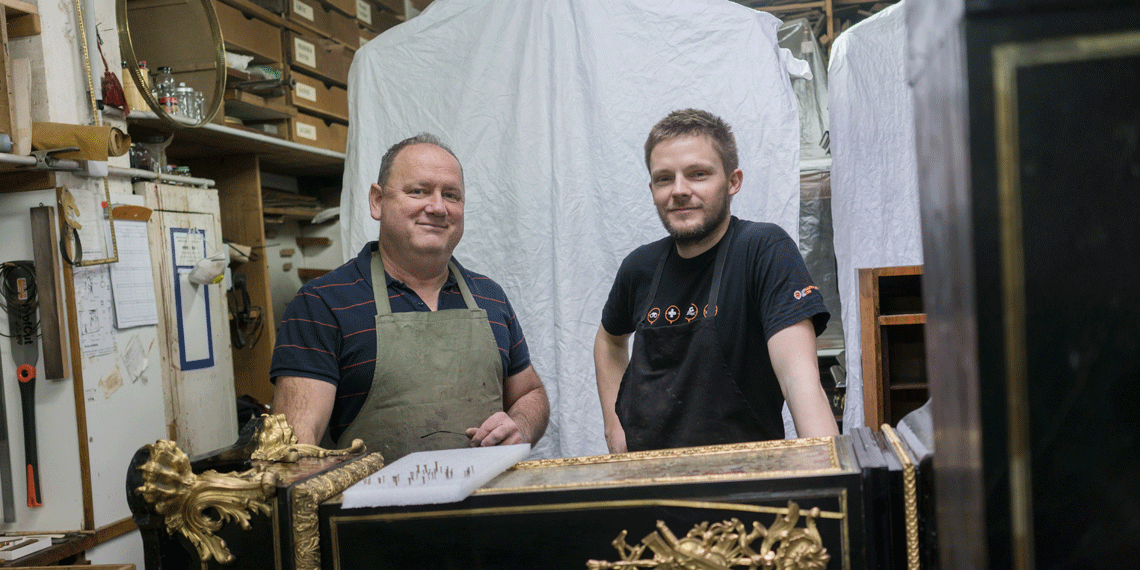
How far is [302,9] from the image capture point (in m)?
3.54

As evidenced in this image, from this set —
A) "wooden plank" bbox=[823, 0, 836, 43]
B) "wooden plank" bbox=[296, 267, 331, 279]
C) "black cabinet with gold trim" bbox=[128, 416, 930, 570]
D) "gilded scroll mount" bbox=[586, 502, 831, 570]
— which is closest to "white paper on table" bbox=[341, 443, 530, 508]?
"black cabinet with gold trim" bbox=[128, 416, 930, 570]

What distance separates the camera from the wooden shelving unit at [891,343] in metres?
2.64

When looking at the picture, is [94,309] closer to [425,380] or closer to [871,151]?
[425,380]

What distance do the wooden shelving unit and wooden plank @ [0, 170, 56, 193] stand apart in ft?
8.18

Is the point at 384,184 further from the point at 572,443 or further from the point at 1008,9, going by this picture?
the point at 1008,9

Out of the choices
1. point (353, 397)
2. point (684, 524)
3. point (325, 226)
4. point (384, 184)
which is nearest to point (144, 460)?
point (684, 524)

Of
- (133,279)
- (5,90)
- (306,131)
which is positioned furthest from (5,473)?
(306,131)

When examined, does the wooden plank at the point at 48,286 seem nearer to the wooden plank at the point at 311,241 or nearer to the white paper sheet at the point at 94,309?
the white paper sheet at the point at 94,309

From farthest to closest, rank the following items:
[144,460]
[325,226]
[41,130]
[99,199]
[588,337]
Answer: [325,226] < [588,337] < [99,199] < [41,130] < [144,460]

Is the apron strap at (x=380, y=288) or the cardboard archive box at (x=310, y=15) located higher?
the cardboard archive box at (x=310, y=15)

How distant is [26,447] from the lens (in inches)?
94.0

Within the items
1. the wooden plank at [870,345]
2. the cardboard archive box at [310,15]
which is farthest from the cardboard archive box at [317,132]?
the wooden plank at [870,345]

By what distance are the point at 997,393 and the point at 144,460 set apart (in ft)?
3.33

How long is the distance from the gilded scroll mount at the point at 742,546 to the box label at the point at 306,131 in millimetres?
3025
